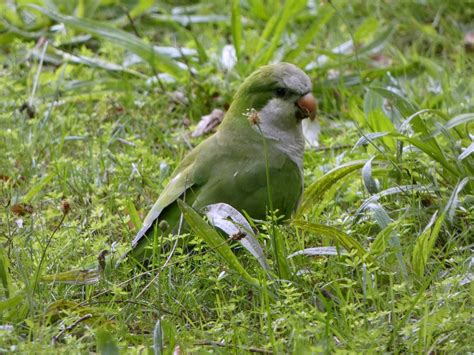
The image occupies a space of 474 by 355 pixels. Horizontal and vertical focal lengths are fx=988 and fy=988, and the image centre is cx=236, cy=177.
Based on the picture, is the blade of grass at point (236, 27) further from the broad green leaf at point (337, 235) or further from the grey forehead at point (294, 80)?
the broad green leaf at point (337, 235)

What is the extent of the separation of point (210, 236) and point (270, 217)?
21cm

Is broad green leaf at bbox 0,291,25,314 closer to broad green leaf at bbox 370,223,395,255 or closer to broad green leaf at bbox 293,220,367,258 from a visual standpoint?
broad green leaf at bbox 293,220,367,258

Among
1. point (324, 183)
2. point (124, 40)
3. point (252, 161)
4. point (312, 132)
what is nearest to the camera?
point (252, 161)

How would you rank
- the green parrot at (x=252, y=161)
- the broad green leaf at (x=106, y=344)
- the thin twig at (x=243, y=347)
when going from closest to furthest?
the broad green leaf at (x=106, y=344)
the thin twig at (x=243, y=347)
the green parrot at (x=252, y=161)

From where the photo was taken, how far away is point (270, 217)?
10.8ft

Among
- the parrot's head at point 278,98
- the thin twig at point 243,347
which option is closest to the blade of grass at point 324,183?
the parrot's head at point 278,98

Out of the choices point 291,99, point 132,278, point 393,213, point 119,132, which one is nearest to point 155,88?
point 119,132

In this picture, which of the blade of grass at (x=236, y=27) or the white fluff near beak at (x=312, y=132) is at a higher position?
the blade of grass at (x=236, y=27)

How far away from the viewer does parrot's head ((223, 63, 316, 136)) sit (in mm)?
4027

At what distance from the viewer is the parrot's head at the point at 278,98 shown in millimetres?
4027

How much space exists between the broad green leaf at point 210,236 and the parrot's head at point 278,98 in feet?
2.87

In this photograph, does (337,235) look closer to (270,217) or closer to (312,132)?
(270,217)

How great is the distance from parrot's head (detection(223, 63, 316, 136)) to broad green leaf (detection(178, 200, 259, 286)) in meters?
0.87

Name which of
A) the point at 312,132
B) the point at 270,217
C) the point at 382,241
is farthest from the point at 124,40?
the point at 382,241
